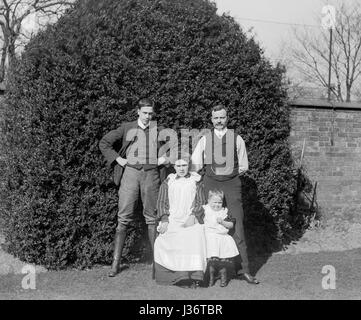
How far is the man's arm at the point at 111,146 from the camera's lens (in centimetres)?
603

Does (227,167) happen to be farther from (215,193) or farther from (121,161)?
(121,161)

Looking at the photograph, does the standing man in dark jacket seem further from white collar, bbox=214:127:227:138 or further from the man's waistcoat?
white collar, bbox=214:127:227:138

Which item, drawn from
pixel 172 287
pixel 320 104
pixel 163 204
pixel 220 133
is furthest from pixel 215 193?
pixel 320 104

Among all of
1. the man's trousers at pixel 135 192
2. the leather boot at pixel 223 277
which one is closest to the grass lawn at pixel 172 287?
the leather boot at pixel 223 277

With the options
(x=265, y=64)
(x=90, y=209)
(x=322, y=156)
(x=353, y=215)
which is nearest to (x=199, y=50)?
(x=265, y=64)

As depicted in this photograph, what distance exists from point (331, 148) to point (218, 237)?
432 centimetres

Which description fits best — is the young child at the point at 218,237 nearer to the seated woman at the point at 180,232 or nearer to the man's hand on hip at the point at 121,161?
the seated woman at the point at 180,232

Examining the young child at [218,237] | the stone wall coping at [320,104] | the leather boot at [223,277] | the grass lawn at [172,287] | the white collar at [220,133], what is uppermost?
the stone wall coping at [320,104]

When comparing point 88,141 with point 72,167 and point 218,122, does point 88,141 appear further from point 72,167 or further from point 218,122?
point 218,122

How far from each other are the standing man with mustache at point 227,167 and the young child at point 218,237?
5.9 inches

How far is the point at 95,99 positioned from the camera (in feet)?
20.9

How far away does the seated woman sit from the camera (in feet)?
18.2

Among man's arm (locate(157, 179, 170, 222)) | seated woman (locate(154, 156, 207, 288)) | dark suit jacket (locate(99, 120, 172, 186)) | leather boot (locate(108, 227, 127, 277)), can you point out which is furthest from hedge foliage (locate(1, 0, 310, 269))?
seated woman (locate(154, 156, 207, 288))

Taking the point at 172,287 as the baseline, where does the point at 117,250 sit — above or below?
above
